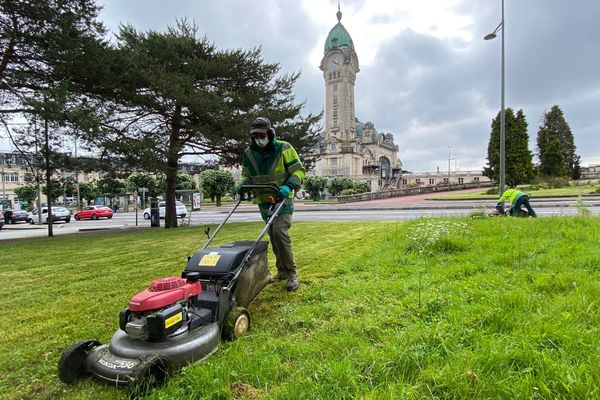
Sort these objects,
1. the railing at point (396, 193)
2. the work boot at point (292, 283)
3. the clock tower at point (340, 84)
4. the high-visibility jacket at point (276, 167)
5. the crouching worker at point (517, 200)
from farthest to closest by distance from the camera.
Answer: the clock tower at point (340, 84)
the railing at point (396, 193)
the crouching worker at point (517, 200)
the work boot at point (292, 283)
the high-visibility jacket at point (276, 167)

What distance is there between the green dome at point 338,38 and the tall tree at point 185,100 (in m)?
106

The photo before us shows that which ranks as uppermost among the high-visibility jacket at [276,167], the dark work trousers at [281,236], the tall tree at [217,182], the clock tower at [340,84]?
the clock tower at [340,84]

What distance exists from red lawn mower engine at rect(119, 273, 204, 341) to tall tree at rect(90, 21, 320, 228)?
11853mm

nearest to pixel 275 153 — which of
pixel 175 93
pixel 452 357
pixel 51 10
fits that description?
pixel 452 357

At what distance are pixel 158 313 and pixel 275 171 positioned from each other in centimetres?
211

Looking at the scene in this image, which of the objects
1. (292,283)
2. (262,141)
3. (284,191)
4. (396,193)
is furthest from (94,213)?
(284,191)

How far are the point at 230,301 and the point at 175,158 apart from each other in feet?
46.0

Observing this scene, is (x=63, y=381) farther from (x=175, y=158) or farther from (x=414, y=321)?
(x=175, y=158)

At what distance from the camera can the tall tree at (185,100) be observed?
44.8 ft

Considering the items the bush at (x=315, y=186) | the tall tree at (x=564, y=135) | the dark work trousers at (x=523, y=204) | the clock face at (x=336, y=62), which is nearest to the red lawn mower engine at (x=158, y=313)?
the dark work trousers at (x=523, y=204)

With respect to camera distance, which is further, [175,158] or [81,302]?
[175,158]

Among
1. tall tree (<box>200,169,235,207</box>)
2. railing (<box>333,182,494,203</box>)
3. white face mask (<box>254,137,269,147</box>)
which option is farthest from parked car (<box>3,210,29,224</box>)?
white face mask (<box>254,137,269,147</box>)

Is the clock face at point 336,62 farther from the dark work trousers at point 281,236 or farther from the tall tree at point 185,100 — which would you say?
the dark work trousers at point 281,236

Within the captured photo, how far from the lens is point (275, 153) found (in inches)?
160
